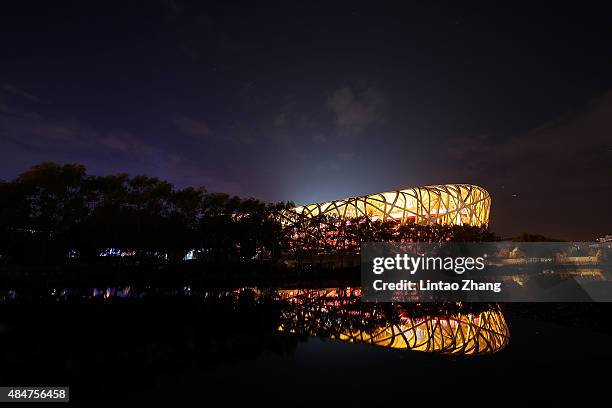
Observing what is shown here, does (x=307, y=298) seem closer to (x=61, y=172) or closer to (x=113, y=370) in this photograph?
(x=113, y=370)

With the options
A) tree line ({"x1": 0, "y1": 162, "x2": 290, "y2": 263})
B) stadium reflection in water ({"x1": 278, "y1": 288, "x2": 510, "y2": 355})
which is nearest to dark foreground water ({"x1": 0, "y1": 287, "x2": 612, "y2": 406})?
stadium reflection in water ({"x1": 278, "y1": 288, "x2": 510, "y2": 355})

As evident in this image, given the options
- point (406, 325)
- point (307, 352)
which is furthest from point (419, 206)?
point (307, 352)

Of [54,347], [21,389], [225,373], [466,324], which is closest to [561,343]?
[466,324]

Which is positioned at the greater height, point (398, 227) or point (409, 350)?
point (398, 227)

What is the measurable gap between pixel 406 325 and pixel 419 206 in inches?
2945

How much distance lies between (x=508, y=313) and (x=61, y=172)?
3833 cm

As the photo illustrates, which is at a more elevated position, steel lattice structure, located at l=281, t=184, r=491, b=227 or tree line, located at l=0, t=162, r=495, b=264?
steel lattice structure, located at l=281, t=184, r=491, b=227

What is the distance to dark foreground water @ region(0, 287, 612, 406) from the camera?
7.88m

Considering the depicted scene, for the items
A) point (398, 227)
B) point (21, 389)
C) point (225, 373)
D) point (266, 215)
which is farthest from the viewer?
point (398, 227)

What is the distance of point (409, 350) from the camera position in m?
10.7

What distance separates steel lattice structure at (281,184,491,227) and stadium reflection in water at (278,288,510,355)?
65.2m

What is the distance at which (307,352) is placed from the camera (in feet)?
34.9

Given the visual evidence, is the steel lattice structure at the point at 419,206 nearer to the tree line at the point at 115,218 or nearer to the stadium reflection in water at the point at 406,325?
the tree line at the point at 115,218

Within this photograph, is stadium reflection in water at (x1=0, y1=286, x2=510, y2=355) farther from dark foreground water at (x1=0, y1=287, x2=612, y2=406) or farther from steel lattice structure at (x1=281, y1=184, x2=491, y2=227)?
steel lattice structure at (x1=281, y1=184, x2=491, y2=227)
